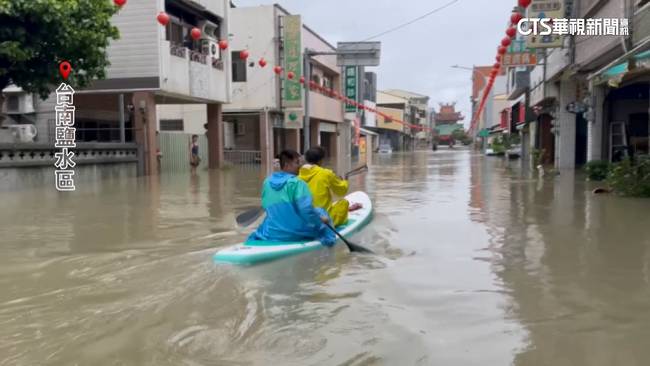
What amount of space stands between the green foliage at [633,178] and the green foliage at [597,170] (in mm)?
4219

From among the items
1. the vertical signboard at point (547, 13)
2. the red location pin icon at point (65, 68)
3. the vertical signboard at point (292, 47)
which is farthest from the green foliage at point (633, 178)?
the vertical signboard at point (292, 47)

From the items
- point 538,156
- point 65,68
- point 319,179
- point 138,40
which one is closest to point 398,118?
point 538,156

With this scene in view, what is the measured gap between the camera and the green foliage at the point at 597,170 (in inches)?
653

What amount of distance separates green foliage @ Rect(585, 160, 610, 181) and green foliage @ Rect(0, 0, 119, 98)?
13.8 meters

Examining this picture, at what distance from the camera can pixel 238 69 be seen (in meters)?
28.8

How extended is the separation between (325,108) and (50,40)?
23.0 m

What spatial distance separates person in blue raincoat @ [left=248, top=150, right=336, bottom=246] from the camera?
607 centimetres

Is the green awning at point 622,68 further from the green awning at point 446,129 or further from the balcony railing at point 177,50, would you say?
the green awning at point 446,129

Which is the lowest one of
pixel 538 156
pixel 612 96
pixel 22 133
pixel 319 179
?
pixel 319 179

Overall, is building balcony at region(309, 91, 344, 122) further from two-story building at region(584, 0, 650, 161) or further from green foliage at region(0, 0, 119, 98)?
green foliage at region(0, 0, 119, 98)

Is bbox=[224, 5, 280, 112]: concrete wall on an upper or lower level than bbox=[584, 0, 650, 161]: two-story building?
upper

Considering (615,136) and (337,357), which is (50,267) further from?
(615,136)

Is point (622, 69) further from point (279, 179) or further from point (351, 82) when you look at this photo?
point (351, 82)

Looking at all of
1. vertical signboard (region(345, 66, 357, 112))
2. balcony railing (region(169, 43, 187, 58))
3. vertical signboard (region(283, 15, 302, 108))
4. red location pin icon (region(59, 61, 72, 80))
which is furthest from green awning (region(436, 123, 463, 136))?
red location pin icon (region(59, 61, 72, 80))
